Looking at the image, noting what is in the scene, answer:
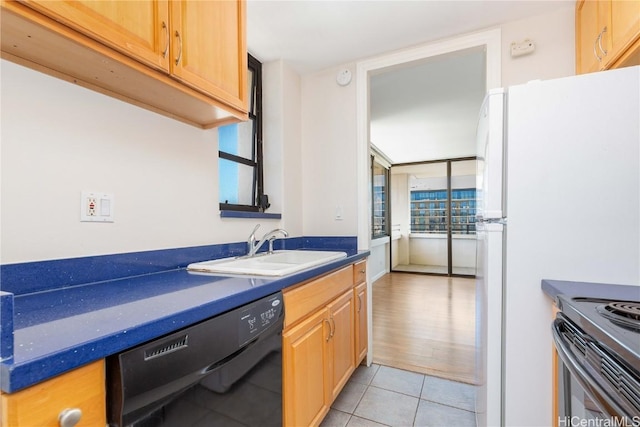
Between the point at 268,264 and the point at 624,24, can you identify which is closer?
the point at 624,24

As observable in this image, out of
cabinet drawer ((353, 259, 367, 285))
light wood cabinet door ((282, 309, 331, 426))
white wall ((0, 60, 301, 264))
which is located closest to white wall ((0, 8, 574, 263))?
white wall ((0, 60, 301, 264))

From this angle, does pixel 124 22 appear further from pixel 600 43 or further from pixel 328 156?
pixel 600 43

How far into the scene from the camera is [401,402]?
177cm

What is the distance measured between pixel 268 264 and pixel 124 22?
47.4 inches

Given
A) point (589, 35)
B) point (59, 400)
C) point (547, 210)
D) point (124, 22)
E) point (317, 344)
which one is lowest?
point (317, 344)

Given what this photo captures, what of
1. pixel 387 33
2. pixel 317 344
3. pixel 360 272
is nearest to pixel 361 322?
pixel 360 272

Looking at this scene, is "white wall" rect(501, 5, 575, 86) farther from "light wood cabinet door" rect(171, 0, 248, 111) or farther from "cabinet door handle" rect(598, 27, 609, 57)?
"light wood cabinet door" rect(171, 0, 248, 111)

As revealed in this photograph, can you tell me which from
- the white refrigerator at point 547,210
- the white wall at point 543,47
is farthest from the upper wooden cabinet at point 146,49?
the white wall at point 543,47

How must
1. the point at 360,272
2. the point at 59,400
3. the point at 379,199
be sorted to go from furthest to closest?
the point at 379,199
the point at 360,272
the point at 59,400

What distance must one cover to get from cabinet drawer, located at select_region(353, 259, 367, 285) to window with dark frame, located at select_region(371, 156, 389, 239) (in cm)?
287

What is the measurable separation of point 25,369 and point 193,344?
0.33 meters

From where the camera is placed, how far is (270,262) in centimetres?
175

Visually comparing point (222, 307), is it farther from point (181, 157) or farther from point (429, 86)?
point (429, 86)

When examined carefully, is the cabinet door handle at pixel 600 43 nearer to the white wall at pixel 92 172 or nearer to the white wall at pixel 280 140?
the white wall at pixel 280 140
